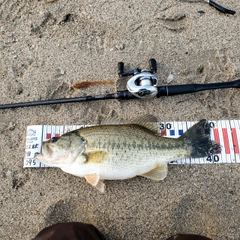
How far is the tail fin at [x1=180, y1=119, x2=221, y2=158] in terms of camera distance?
2.53 meters

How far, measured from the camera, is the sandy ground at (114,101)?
256cm

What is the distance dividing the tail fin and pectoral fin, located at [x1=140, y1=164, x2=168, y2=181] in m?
0.28

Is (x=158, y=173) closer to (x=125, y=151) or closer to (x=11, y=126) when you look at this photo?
(x=125, y=151)

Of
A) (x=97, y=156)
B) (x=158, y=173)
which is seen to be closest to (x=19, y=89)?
(x=97, y=156)

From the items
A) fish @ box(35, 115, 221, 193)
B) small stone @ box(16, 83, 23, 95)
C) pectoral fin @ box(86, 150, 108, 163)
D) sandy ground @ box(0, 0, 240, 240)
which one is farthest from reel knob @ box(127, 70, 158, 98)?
small stone @ box(16, 83, 23, 95)

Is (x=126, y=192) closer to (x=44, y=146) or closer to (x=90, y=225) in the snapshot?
(x=90, y=225)

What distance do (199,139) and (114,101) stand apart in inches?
36.6

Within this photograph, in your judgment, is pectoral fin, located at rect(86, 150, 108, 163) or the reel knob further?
the reel knob

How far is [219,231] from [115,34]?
2.26 m

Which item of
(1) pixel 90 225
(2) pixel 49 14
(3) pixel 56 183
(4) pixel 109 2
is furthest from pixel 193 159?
(2) pixel 49 14

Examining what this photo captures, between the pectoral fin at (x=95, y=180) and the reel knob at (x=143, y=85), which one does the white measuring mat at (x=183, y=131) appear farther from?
the pectoral fin at (x=95, y=180)

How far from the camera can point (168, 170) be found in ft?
8.79

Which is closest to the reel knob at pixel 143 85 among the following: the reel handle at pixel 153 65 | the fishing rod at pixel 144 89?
the fishing rod at pixel 144 89

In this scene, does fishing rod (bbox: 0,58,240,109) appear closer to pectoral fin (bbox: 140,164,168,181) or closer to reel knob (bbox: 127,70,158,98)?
reel knob (bbox: 127,70,158,98)
